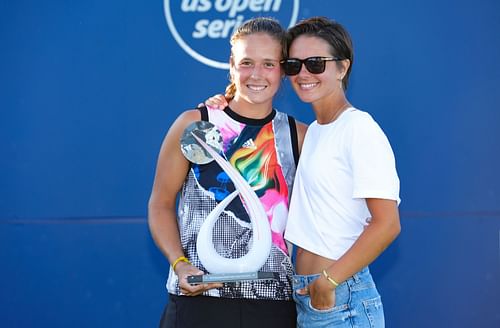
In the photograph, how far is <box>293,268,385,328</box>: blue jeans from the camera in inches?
79.0

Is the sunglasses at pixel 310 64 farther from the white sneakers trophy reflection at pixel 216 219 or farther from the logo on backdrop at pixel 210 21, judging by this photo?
the logo on backdrop at pixel 210 21

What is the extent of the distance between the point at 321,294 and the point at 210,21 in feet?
5.56

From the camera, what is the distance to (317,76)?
2150mm

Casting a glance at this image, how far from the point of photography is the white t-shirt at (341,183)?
6.38 feet

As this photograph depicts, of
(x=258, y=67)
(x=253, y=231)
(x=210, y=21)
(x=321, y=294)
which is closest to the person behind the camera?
(x=321, y=294)

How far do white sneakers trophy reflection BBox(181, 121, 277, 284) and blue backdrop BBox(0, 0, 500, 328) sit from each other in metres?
1.19

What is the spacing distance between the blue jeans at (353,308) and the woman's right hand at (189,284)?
0.27 m

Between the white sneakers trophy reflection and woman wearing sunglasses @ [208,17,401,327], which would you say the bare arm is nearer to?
the white sneakers trophy reflection

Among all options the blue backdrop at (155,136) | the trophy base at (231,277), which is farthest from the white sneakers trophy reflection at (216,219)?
the blue backdrop at (155,136)

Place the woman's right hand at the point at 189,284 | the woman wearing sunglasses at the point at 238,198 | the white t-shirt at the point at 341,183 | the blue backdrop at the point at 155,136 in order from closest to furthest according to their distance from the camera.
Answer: the white t-shirt at the point at 341,183 → the woman's right hand at the point at 189,284 → the woman wearing sunglasses at the point at 238,198 → the blue backdrop at the point at 155,136

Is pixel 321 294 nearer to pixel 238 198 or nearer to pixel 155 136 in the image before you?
pixel 238 198

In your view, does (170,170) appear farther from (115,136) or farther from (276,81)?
(115,136)

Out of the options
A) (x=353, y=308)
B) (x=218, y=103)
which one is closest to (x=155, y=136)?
(x=218, y=103)

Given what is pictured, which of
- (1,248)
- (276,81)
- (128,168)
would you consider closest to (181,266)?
(276,81)
